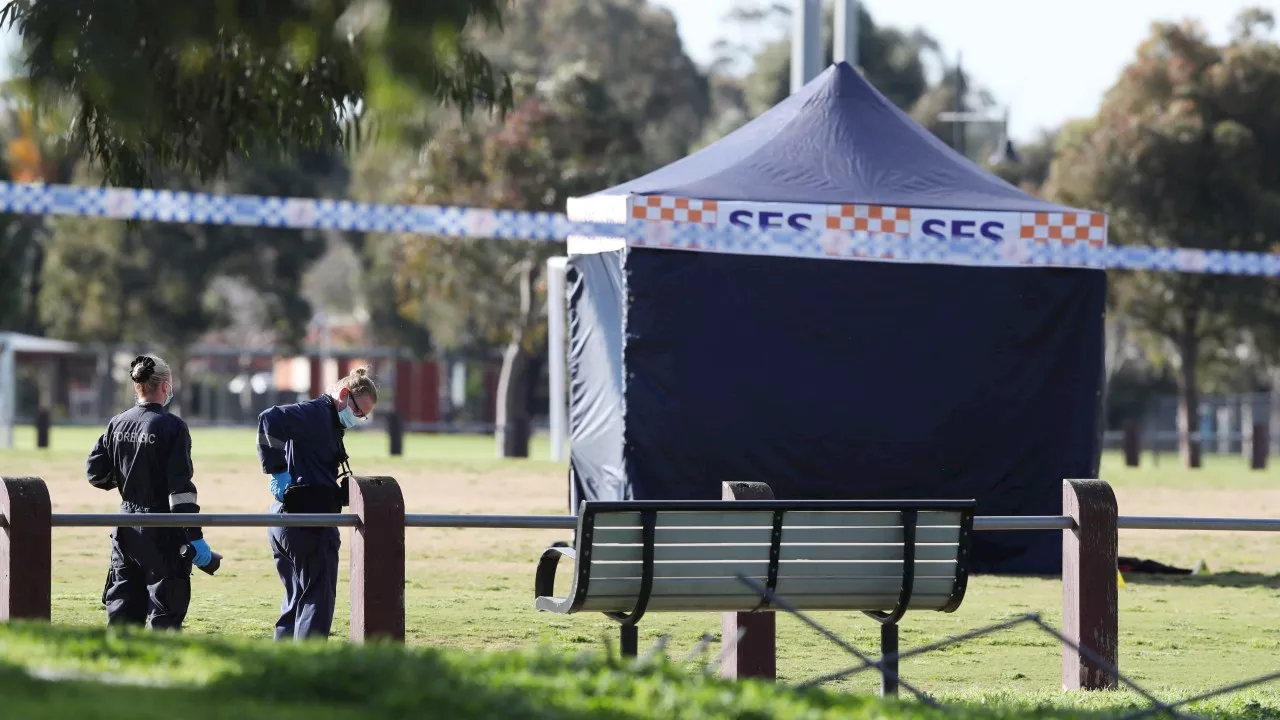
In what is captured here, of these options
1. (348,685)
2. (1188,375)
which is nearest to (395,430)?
(1188,375)

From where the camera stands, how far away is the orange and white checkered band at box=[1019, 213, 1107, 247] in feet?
48.2

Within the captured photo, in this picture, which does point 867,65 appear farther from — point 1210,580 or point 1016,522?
point 1016,522

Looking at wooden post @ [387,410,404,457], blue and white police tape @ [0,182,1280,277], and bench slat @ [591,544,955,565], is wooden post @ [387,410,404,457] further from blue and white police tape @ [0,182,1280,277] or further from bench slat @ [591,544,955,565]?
bench slat @ [591,544,955,565]

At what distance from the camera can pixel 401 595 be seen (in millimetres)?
8359

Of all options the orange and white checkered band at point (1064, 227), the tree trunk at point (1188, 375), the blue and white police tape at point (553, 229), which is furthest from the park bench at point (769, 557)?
the tree trunk at point (1188, 375)

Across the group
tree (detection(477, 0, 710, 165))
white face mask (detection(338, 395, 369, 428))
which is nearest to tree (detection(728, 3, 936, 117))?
tree (detection(477, 0, 710, 165))

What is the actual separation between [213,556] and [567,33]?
61047mm

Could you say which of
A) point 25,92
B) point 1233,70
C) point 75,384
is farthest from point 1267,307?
point 75,384

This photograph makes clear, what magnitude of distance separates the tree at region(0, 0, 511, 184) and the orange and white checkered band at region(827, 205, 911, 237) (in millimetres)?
6792

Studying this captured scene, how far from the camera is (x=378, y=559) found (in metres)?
8.30

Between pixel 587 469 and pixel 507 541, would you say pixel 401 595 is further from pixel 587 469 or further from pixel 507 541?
pixel 507 541

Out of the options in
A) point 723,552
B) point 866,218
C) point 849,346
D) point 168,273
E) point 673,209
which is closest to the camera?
point 723,552

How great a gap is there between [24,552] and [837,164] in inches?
332

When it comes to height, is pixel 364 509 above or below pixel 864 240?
below
